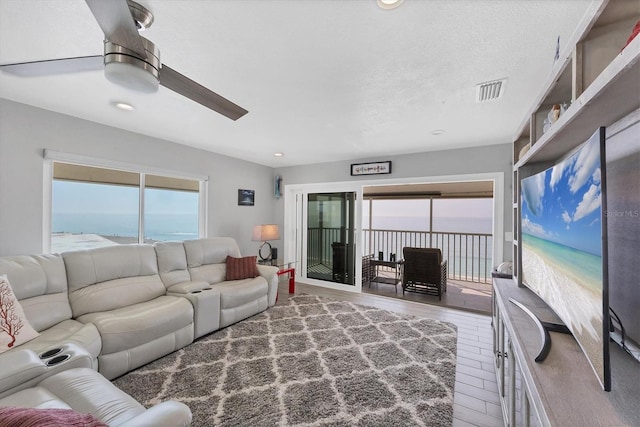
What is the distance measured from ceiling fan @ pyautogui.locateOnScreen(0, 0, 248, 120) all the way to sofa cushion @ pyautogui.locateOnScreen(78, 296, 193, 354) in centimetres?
180

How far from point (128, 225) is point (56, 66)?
8.03ft

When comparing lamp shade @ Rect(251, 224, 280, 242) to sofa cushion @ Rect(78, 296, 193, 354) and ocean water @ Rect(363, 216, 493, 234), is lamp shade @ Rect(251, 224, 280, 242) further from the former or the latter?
ocean water @ Rect(363, 216, 493, 234)

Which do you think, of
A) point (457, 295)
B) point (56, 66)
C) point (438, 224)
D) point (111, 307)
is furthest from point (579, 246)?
point (438, 224)

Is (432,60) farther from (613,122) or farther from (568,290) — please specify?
(568,290)

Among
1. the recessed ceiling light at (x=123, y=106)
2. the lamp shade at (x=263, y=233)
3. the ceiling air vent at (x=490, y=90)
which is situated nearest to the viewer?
the ceiling air vent at (x=490, y=90)

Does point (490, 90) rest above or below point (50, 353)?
above

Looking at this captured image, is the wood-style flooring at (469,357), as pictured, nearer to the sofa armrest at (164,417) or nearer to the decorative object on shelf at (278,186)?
the sofa armrest at (164,417)

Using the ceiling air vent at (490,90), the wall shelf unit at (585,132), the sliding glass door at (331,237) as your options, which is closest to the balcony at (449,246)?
the sliding glass door at (331,237)

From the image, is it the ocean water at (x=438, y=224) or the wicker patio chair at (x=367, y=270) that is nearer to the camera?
the wicker patio chair at (x=367, y=270)

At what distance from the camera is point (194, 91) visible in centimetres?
Result: 146

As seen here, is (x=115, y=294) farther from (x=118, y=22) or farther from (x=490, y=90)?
(x=490, y=90)

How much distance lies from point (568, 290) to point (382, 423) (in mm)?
1348

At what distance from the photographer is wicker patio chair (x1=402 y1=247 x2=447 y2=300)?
4.13 metres

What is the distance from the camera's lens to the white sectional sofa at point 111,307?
150cm
